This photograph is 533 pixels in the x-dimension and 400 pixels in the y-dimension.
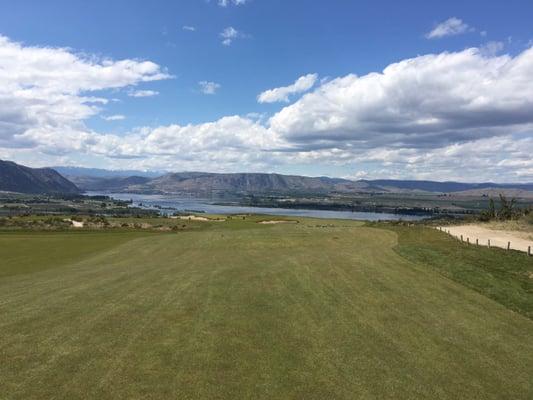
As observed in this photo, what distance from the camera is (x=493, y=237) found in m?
46.6

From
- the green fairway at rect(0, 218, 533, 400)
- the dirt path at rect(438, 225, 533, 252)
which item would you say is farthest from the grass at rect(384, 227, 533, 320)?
the dirt path at rect(438, 225, 533, 252)

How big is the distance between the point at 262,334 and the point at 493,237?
38.8m

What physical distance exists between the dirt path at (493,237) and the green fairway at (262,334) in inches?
550

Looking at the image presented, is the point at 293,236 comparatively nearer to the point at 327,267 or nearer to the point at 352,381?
the point at 327,267

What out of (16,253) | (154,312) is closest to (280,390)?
(154,312)

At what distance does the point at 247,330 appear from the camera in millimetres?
16828

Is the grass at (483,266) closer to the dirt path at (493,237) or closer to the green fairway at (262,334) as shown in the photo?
the green fairway at (262,334)

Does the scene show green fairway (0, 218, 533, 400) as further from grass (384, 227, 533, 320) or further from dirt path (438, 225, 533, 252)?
dirt path (438, 225, 533, 252)

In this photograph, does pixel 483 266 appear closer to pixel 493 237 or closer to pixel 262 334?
pixel 493 237

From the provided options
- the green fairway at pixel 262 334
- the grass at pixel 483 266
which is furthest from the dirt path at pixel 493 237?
the green fairway at pixel 262 334

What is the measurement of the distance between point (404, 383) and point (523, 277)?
1848cm

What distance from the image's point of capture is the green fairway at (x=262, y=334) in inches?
487

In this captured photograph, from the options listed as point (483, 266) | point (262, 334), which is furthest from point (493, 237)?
point (262, 334)

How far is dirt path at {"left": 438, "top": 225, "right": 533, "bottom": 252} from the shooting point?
4022 centimetres
